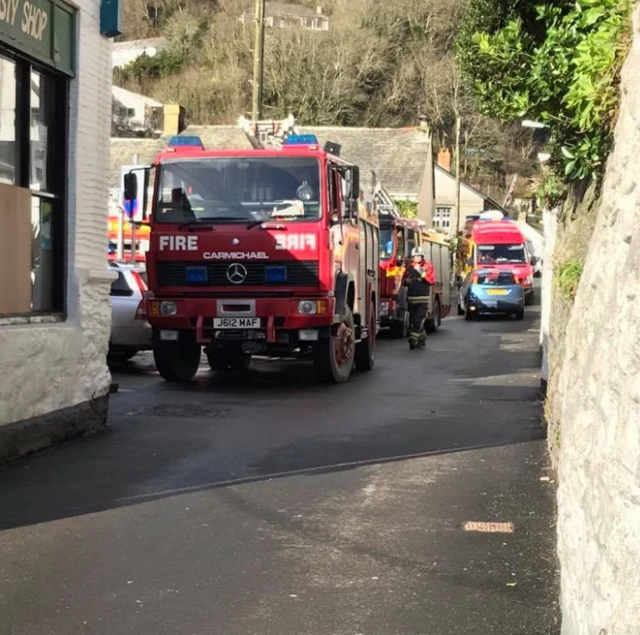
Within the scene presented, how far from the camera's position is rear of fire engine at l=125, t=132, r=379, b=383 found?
12711mm

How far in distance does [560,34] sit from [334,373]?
24.5 feet

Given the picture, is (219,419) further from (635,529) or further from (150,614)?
(635,529)

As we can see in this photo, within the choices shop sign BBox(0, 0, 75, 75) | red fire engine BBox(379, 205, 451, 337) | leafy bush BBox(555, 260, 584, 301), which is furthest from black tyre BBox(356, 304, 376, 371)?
leafy bush BBox(555, 260, 584, 301)

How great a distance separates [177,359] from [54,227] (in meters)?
4.92

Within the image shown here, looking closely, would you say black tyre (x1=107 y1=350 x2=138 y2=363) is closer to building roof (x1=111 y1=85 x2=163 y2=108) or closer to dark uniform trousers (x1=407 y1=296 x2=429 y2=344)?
dark uniform trousers (x1=407 y1=296 x2=429 y2=344)

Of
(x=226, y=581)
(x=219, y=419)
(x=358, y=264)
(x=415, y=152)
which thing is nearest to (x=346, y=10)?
(x=415, y=152)

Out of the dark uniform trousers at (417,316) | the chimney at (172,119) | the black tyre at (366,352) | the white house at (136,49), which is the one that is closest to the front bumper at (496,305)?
the dark uniform trousers at (417,316)

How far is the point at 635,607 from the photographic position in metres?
2.85

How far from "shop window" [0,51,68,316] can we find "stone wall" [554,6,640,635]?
526cm

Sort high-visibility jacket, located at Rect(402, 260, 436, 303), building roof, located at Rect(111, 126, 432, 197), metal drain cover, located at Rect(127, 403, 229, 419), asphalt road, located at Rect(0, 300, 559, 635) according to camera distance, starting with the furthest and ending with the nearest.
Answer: building roof, located at Rect(111, 126, 432, 197)
high-visibility jacket, located at Rect(402, 260, 436, 303)
metal drain cover, located at Rect(127, 403, 229, 419)
asphalt road, located at Rect(0, 300, 559, 635)

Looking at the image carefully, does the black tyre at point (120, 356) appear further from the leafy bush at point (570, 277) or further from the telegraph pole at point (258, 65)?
the leafy bush at point (570, 277)

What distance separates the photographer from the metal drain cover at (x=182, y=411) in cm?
1074

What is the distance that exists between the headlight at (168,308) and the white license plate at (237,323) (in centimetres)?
59

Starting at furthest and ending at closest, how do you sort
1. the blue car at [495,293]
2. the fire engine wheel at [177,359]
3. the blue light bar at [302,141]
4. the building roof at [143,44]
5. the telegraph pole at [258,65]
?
the building roof at [143,44], the blue car at [495,293], the telegraph pole at [258,65], the fire engine wheel at [177,359], the blue light bar at [302,141]
